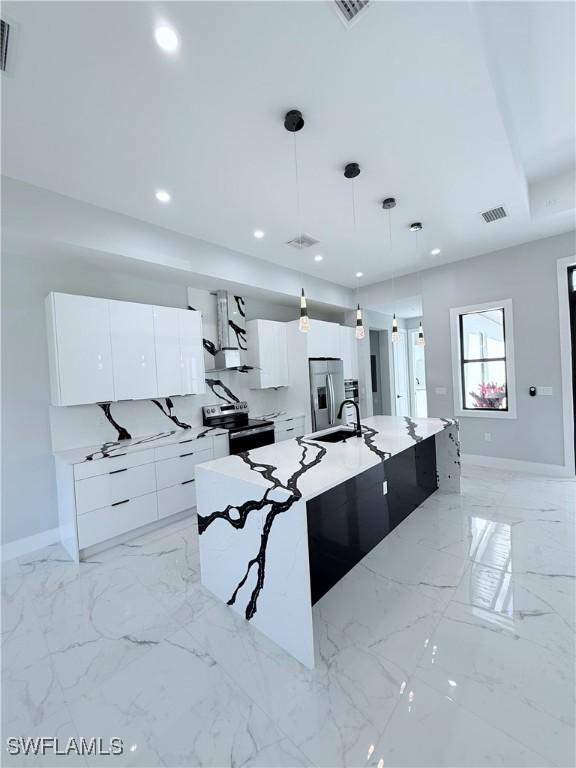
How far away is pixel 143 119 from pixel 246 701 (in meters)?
3.20

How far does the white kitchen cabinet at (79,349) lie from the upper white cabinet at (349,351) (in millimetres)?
3809

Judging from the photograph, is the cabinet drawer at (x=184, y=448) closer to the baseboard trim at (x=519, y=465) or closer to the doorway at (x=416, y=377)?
the baseboard trim at (x=519, y=465)

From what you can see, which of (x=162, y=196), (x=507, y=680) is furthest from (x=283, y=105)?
(x=507, y=680)

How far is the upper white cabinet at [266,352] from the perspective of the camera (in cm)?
475

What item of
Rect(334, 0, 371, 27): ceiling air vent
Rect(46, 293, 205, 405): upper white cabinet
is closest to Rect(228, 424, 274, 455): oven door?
Rect(46, 293, 205, 405): upper white cabinet

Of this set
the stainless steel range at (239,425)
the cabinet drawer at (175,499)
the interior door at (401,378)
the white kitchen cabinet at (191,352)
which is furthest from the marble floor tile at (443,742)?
the interior door at (401,378)

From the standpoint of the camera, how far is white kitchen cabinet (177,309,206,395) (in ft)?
12.3

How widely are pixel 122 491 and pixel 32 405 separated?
3.88 ft

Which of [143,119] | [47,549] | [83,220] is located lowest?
[47,549]

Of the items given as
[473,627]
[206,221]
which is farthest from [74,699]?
[206,221]

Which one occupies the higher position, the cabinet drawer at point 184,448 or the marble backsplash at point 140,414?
the marble backsplash at point 140,414

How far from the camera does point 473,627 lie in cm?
181

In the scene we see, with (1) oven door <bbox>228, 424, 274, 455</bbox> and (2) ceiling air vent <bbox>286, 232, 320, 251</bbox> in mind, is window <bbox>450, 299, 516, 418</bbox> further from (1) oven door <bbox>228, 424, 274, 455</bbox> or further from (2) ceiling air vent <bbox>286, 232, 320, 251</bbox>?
(1) oven door <bbox>228, 424, 274, 455</bbox>

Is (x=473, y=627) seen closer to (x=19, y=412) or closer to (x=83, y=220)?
(x=19, y=412)
